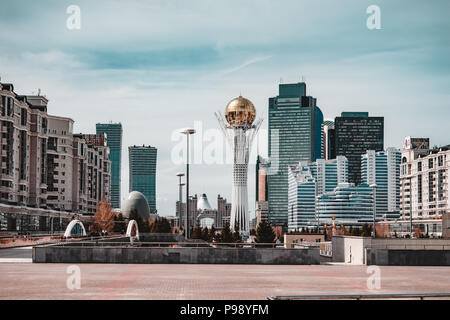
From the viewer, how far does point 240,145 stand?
376 ft

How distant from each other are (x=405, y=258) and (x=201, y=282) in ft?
45.6

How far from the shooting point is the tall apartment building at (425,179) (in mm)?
153750

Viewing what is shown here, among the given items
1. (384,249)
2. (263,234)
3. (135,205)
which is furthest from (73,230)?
(135,205)

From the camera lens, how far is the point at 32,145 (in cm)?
10962

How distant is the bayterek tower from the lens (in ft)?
375

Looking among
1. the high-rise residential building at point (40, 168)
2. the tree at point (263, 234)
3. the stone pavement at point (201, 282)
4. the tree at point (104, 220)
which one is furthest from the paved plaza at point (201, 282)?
the tree at point (104, 220)

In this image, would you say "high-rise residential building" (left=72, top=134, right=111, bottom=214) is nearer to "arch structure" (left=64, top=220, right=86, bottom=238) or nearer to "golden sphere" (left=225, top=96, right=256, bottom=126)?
"golden sphere" (left=225, top=96, right=256, bottom=126)

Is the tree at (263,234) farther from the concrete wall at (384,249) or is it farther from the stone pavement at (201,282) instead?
the stone pavement at (201,282)

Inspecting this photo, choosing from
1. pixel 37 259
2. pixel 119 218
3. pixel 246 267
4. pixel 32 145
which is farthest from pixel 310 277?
pixel 119 218

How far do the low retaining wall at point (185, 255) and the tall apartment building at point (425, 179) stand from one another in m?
118

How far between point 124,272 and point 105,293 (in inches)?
274

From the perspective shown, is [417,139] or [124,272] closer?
[124,272]

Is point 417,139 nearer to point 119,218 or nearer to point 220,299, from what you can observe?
point 119,218

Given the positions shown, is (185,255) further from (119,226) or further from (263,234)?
(119,226)
